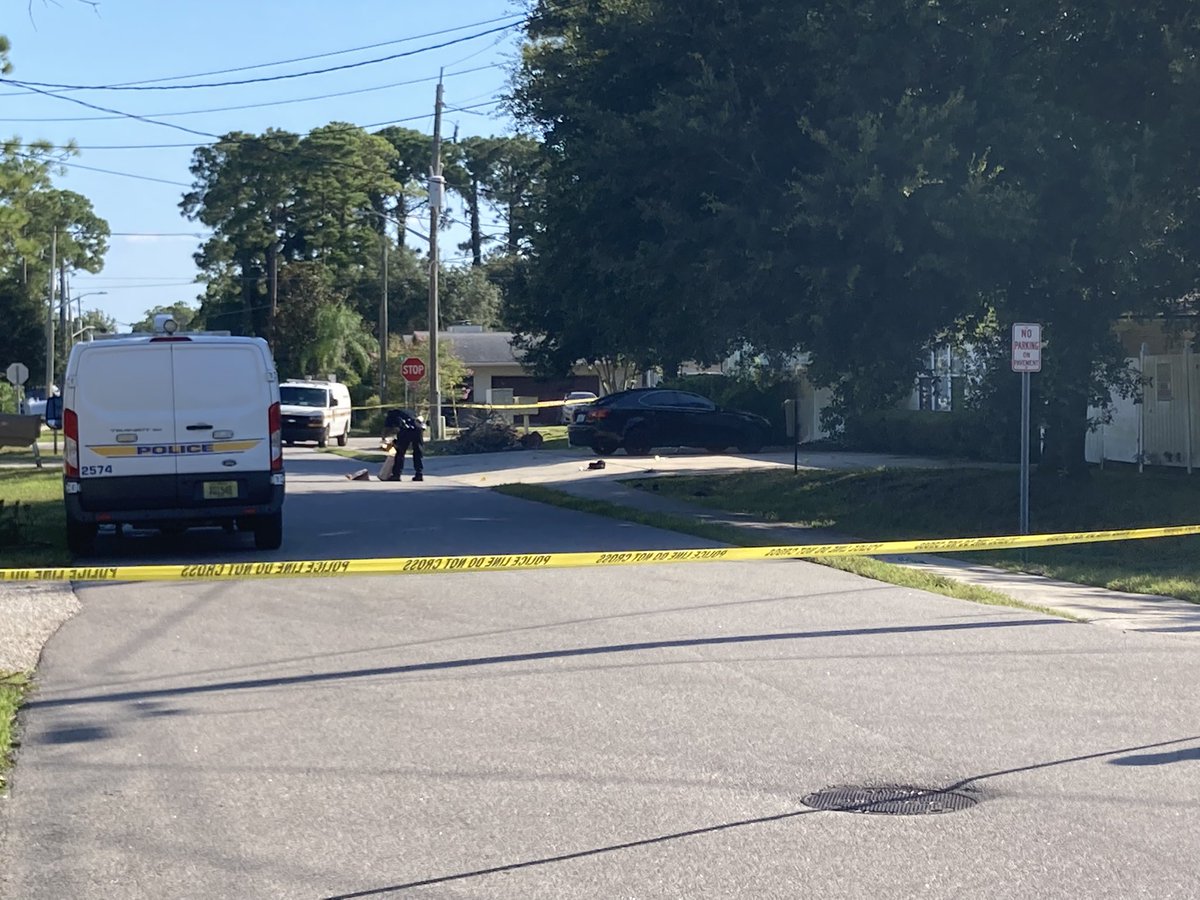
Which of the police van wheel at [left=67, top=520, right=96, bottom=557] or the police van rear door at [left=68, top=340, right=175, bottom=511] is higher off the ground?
the police van rear door at [left=68, top=340, right=175, bottom=511]

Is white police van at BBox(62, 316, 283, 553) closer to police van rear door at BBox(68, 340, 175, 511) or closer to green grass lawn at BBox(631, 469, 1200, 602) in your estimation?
police van rear door at BBox(68, 340, 175, 511)

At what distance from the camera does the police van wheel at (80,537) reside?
47.4 ft

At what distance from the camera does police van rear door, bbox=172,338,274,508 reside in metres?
14.4

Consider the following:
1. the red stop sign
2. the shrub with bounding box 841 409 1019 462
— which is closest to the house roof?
the red stop sign

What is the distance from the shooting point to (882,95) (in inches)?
701

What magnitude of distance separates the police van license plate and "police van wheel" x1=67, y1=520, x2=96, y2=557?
1.17 metres

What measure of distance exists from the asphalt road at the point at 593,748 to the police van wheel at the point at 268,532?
9.09ft

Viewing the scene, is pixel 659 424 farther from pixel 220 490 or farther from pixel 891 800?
pixel 891 800

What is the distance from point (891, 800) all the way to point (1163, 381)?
1946 cm

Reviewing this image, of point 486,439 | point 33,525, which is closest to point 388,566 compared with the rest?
point 33,525

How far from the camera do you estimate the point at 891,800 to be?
6301mm

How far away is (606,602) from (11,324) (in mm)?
65589

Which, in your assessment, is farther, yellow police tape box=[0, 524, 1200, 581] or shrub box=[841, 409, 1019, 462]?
shrub box=[841, 409, 1019, 462]

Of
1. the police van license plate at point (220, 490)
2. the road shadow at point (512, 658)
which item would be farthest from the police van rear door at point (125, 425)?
the road shadow at point (512, 658)
